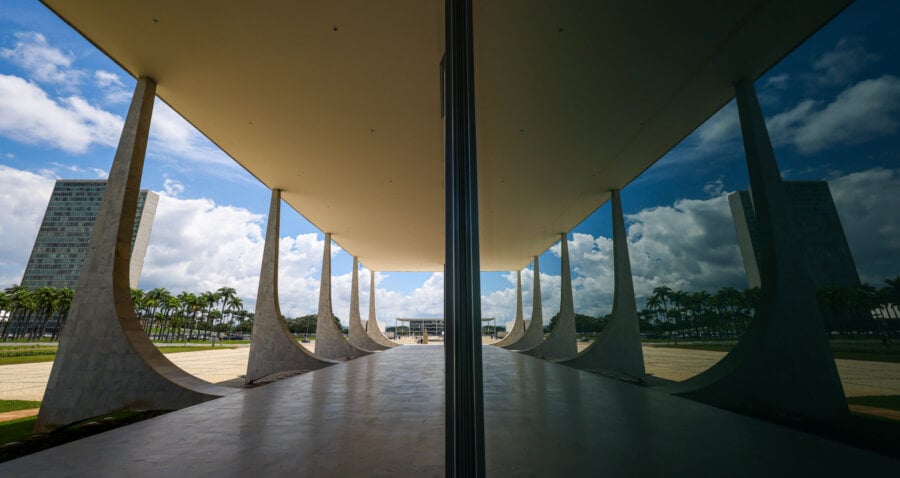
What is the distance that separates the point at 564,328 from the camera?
1191 centimetres

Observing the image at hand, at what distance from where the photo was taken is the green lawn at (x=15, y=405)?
5827mm

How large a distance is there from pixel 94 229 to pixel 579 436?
7057 millimetres

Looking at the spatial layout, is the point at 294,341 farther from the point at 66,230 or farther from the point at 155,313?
the point at 155,313

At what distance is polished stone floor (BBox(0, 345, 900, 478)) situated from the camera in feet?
6.62

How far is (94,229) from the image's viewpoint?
5.18 metres

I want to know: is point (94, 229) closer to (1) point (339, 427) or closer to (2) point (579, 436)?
(1) point (339, 427)

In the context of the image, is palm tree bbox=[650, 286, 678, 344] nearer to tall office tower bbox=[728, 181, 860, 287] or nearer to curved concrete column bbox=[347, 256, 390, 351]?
tall office tower bbox=[728, 181, 860, 287]

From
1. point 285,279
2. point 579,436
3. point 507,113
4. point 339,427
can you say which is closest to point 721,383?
point 579,436

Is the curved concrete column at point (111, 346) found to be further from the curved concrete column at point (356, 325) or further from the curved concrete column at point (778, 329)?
the curved concrete column at point (356, 325)

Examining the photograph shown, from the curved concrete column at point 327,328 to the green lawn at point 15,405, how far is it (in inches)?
293

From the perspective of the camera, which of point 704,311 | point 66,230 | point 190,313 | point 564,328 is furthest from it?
point 190,313

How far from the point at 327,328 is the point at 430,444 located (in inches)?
478

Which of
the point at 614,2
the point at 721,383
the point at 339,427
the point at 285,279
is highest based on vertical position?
the point at 614,2

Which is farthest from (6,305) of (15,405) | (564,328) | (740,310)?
(740,310)
